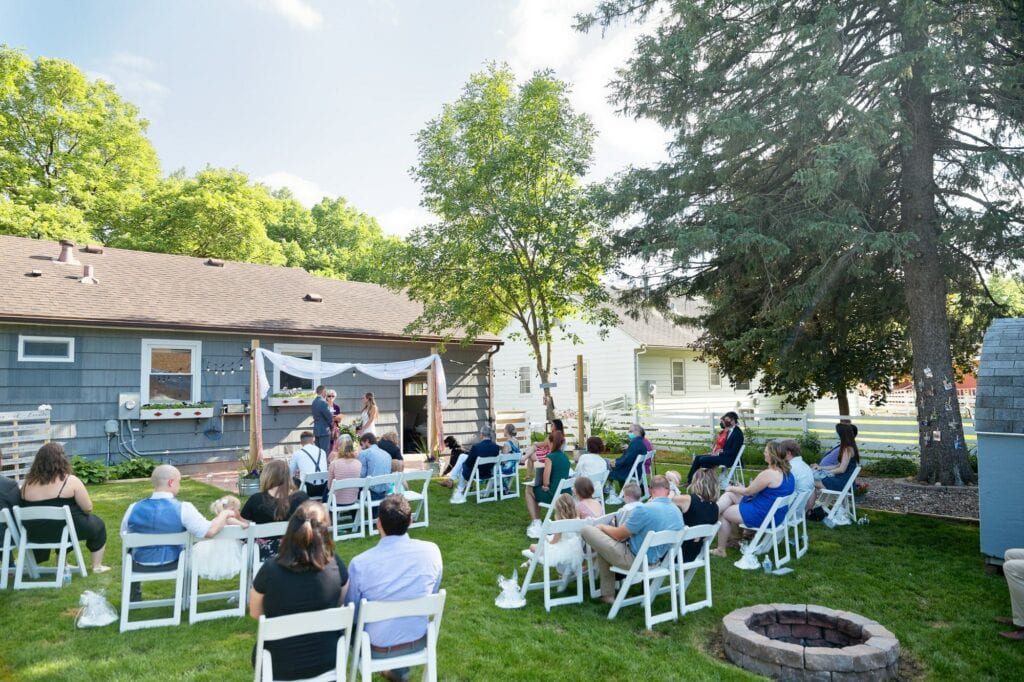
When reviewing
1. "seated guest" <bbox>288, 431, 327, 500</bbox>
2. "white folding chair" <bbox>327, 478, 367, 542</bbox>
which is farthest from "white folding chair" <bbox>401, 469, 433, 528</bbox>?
"seated guest" <bbox>288, 431, 327, 500</bbox>

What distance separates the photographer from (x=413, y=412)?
57.1 ft

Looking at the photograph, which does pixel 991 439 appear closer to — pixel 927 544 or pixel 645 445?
pixel 927 544

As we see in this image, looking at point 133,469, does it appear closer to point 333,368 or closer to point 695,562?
point 333,368

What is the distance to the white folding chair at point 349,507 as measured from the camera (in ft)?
24.2

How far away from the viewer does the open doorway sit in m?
16.5

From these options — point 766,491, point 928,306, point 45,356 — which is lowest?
point 766,491

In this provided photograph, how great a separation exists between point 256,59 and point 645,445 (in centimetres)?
1303

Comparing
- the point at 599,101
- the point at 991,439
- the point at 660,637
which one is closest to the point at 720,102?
the point at 599,101

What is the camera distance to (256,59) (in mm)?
15656

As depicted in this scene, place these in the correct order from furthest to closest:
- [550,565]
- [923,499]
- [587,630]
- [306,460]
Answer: [923,499], [306,460], [550,565], [587,630]

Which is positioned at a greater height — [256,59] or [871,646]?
[256,59]

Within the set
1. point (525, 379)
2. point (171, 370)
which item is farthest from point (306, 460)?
point (525, 379)

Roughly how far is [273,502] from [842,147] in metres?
8.32

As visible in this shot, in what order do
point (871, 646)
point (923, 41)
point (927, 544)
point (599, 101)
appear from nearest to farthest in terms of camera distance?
point (871, 646) → point (927, 544) → point (923, 41) → point (599, 101)
